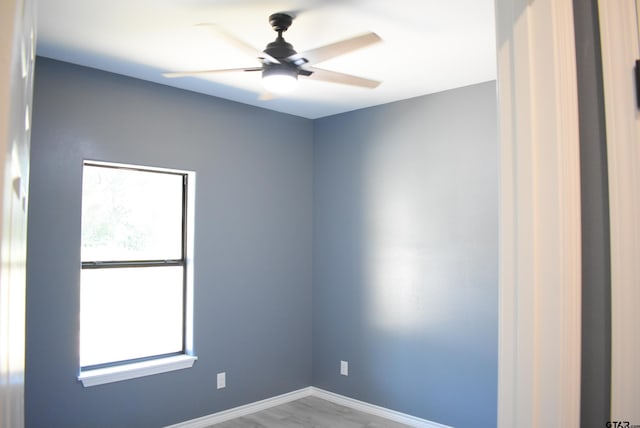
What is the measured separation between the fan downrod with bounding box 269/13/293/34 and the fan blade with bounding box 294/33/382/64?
0.28m

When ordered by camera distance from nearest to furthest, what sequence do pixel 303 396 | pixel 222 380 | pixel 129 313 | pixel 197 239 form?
pixel 129 313 < pixel 197 239 < pixel 222 380 < pixel 303 396

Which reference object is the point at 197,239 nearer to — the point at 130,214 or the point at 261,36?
the point at 130,214

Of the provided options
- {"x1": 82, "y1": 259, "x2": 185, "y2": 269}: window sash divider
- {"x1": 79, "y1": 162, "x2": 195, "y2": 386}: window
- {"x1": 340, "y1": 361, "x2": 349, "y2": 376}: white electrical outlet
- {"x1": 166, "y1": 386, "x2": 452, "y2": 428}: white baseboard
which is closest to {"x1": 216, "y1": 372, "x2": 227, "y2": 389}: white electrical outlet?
{"x1": 166, "y1": 386, "x2": 452, "y2": 428}: white baseboard

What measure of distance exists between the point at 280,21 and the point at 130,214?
194 cm

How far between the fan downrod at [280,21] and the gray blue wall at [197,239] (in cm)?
148

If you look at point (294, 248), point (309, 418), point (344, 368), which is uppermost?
point (294, 248)

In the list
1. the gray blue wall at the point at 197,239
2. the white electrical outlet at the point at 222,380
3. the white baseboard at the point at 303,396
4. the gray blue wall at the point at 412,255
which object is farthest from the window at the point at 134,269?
the gray blue wall at the point at 412,255

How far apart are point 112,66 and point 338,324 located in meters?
2.87

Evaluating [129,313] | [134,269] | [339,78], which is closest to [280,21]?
[339,78]

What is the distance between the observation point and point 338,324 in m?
4.41

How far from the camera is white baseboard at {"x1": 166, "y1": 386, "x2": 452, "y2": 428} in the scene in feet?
12.1

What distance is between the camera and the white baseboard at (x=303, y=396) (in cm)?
370

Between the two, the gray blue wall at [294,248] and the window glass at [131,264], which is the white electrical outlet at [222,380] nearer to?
the gray blue wall at [294,248]

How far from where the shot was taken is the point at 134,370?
3.36 metres
